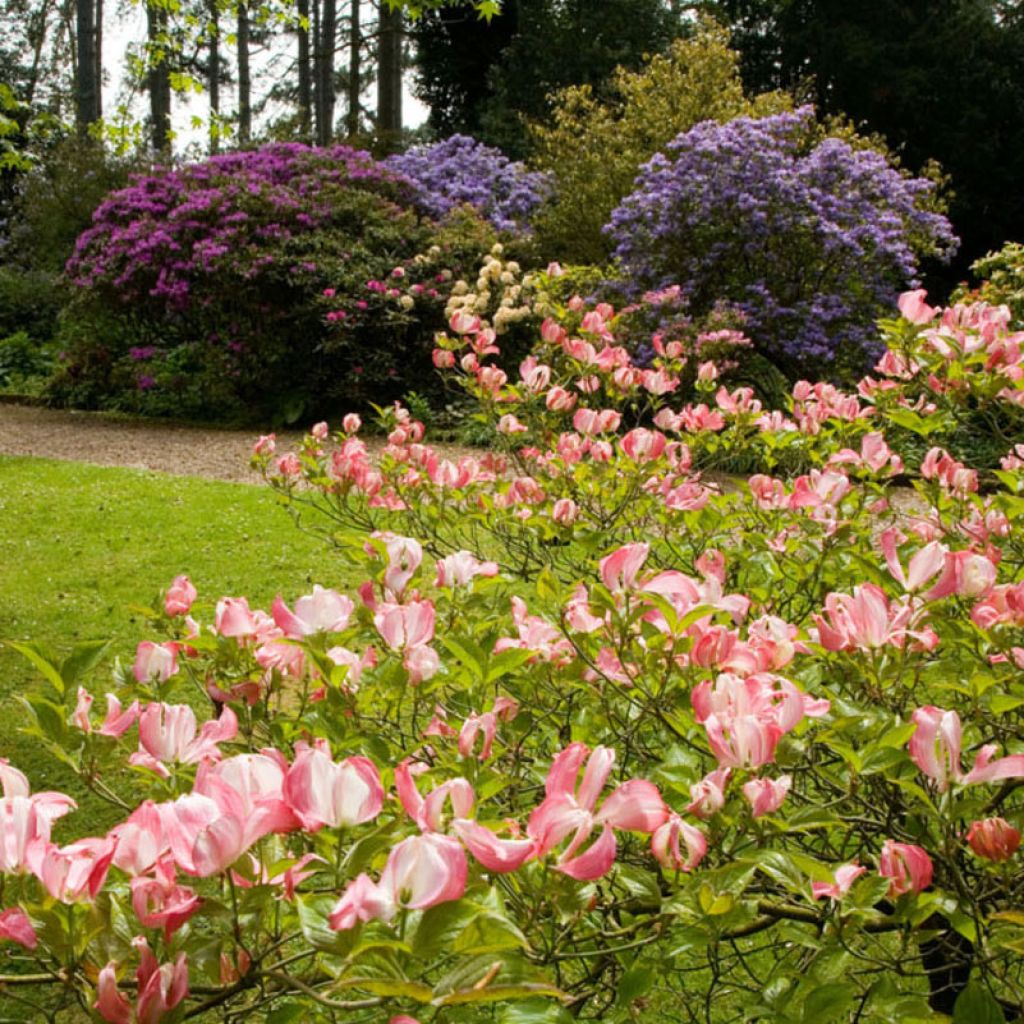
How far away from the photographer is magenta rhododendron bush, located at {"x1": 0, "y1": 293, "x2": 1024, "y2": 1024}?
0.69 meters

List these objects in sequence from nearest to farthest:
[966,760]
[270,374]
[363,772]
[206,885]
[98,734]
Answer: [363,772] → [98,734] → [966,760] → [206,885] → [270,374]

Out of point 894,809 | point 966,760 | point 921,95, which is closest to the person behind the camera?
point 894,809

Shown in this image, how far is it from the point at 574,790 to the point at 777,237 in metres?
8.80

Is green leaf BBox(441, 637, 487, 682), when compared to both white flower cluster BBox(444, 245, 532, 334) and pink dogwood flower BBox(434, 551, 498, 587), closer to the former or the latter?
pink dogwood flower BBox(434, 551, 498, 587)

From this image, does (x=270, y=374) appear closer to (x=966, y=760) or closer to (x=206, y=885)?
(x=206, y=885)

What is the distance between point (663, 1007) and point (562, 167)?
1111 cm

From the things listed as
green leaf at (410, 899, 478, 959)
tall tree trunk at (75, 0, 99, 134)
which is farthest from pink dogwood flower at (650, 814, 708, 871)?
tall tree trunk at (75, 0, 99, 134)

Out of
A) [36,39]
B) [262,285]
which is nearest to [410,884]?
[262,285]

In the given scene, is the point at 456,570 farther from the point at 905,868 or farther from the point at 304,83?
the point at 304,83

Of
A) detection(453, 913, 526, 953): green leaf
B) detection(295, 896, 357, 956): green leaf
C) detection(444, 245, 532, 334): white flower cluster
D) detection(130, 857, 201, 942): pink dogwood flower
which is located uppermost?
detection(444, 245, 532, 334): white flower cluster

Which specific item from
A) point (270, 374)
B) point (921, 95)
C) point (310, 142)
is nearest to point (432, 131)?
point (310, 142)

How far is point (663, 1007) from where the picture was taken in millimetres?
2236

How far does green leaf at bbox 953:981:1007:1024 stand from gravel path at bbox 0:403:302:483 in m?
7.39

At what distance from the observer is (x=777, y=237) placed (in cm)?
891
